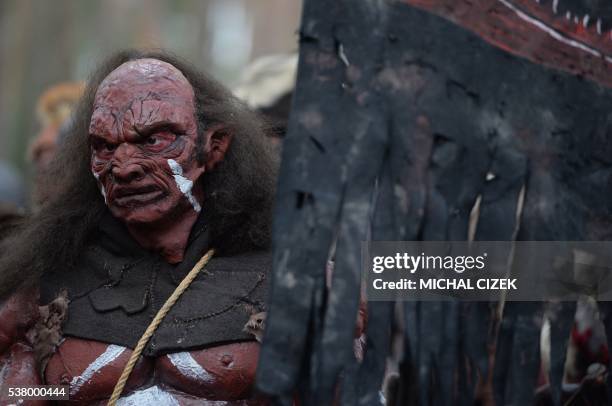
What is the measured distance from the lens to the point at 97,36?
974 inches

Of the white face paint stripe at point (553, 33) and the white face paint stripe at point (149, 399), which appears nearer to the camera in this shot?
the white face paint stripe at point (553, 33)

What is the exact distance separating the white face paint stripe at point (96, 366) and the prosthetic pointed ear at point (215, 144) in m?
0.70

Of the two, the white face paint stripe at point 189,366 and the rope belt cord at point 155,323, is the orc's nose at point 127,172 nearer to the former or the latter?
the rope belt cord at point 155,323

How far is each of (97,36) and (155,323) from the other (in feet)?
71.3

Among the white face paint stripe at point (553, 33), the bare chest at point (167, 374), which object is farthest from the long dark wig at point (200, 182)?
the white face paint stripe at point (553, 33)

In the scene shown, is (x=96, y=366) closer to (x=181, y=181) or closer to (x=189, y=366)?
(x=189, y=366)

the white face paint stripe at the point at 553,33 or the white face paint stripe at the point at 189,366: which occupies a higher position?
the white face paint stripe at the point at 553,33

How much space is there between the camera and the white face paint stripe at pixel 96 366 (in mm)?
3693

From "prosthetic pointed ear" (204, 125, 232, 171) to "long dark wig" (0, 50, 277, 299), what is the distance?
0.07 feet

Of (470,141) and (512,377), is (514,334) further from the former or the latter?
(470,141)

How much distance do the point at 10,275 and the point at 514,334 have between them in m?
1.77

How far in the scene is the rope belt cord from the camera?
362 centimetres

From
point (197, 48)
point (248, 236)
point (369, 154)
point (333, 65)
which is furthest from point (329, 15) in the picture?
point (197, 48)

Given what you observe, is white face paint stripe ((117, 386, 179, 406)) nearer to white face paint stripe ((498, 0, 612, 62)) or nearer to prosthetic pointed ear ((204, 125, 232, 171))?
prosthetic pointed ear ((204, 125, 232, 171))
